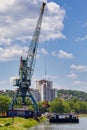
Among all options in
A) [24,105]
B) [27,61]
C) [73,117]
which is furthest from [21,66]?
[73,117]

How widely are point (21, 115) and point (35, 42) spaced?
31.7m

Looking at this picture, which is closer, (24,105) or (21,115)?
(21,115)

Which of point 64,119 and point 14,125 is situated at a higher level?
point 64,119

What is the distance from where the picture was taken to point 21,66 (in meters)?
165

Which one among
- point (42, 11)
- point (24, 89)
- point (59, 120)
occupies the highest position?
point (42, 11)

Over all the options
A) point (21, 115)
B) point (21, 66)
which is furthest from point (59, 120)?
point (21, 66)

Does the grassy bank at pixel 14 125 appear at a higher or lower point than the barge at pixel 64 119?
lower

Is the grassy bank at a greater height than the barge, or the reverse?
the barge

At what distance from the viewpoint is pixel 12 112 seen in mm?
159750

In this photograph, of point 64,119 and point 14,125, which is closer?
point 14,125

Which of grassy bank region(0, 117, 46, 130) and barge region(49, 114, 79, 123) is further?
barge region(49, 114, 79, 123)

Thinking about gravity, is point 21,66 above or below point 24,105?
above

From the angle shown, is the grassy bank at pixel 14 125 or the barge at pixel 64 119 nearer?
the grassy bank at pixel 14 125

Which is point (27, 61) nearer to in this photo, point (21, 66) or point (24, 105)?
point (21, 66)
